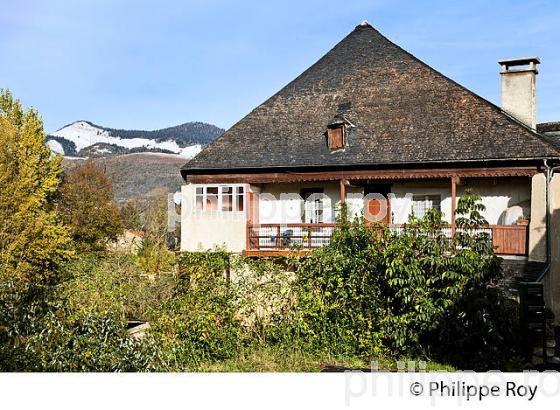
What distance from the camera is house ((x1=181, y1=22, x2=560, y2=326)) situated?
18.9m

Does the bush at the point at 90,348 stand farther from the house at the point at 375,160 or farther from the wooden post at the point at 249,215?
the wooden post at the point at 249,215

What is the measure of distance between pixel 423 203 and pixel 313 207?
3.99m

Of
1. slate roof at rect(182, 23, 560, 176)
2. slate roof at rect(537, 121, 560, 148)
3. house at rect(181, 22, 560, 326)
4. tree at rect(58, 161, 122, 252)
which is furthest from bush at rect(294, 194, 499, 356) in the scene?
tree at rect(58, 161, 122, 252)

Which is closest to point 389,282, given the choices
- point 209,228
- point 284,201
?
point 209,228

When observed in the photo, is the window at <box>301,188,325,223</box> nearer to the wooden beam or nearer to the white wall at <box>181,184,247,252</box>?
the wooden beam

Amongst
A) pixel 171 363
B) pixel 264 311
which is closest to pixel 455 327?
pixel 264 311

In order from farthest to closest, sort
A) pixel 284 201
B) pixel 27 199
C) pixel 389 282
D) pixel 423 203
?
1. pixel 27 199
2. pixel 284 201
3. pixel 423 203
4. pixel 389 282

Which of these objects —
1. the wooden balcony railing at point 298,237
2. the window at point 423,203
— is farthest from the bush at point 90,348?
the window at point 423,203

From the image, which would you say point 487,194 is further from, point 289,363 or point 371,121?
point 289,363

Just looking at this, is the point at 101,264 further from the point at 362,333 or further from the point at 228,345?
the point at 362,333

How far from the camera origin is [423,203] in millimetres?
21766

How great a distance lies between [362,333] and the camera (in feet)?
39.1

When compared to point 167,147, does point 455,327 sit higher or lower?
lower
